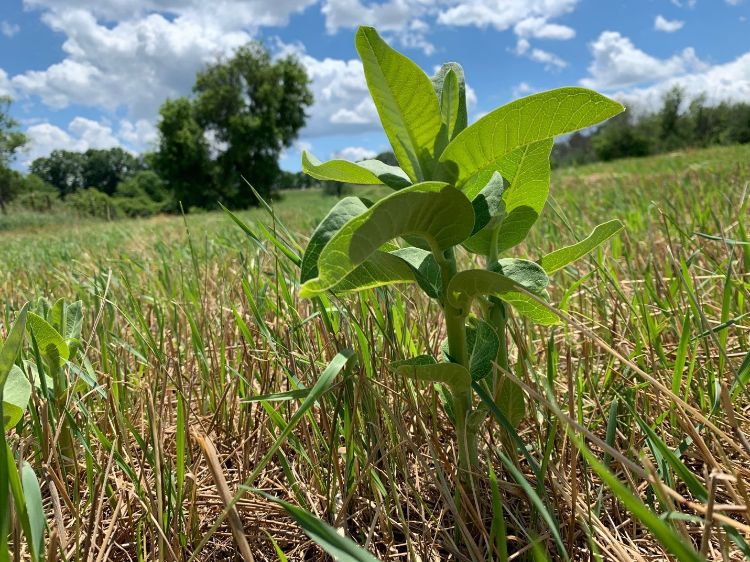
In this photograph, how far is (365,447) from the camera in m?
0.83

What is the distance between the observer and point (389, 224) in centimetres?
52

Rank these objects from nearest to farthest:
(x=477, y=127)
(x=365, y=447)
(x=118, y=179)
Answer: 1. (x=477, y=127)
2. (x=365, y=447)
3. (x=118, y=179)

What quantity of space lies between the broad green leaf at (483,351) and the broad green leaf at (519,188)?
0.35 feet

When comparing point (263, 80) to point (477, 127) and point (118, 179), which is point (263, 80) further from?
point (118, 179)

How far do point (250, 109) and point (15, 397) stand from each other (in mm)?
35854

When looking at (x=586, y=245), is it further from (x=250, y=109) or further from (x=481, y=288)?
(x=250, y=109)

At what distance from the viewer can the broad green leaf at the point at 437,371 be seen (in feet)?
2.02

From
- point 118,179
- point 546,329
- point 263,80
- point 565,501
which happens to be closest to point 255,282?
point 546,329

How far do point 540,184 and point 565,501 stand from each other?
42 cm

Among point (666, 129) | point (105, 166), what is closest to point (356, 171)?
point (666, 129)

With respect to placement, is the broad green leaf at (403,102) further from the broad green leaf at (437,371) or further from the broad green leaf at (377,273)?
the broad green leaf at (437,371)

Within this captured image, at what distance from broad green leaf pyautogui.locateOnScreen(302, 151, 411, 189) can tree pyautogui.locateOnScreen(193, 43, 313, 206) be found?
33.7m

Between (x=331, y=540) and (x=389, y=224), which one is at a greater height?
(x=389, y=224)

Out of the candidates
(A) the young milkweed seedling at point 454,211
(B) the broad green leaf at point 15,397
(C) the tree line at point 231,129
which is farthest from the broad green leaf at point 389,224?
(C) the tree line at point 231,129
